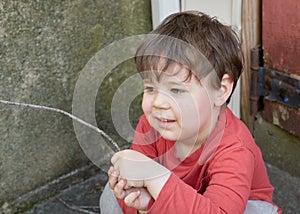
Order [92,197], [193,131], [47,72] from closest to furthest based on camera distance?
[193,131], [47,72], [92,197]

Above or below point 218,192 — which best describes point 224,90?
above

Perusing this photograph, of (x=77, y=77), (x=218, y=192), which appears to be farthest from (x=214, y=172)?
(x=77, y=77)

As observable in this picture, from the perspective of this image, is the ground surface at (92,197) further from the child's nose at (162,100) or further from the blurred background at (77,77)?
the child's nose at (162,100)

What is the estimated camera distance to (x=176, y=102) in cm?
97

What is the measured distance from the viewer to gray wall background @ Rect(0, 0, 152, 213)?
4.63 feet

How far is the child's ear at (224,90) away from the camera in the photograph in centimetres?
106

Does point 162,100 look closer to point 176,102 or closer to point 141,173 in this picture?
point 176,102

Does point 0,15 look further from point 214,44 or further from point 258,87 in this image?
point 258,87

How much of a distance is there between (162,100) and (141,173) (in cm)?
16

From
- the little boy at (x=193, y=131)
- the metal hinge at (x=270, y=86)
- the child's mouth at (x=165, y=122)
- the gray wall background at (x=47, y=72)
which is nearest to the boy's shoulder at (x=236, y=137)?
the little boy at (x=193, y=131)

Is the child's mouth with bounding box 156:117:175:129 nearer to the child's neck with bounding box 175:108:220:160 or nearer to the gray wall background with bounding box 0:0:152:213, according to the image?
the child's neck with bounding box 175:108:220:160

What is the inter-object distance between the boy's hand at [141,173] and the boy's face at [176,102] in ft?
0.30

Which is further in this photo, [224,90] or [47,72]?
[47,72]

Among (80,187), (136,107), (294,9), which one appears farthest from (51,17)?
(294,9)
